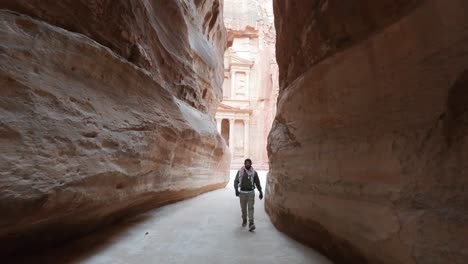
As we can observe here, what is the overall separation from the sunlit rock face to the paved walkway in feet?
1.79

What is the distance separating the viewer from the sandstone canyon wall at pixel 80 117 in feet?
7.75

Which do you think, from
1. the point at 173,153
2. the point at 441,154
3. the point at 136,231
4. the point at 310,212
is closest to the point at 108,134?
the point at 136,231

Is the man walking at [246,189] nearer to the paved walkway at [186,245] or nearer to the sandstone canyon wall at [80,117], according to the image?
the paved walkway at [186,245]

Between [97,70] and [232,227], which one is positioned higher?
[97,70]

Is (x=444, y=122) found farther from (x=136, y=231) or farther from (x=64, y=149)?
(x=136, y=231)

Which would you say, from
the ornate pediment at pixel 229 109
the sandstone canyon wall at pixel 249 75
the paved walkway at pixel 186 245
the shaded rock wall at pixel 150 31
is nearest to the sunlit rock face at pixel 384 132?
the paved walkway at pixel 186 245

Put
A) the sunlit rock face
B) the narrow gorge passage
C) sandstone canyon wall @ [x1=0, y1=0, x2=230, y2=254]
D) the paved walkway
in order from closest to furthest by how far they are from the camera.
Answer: the sunlit rock face, the narrow gorge passage, sandstone canyon wall @ [x1=0, y1=0, x2=230, y2=254], the paved walkway

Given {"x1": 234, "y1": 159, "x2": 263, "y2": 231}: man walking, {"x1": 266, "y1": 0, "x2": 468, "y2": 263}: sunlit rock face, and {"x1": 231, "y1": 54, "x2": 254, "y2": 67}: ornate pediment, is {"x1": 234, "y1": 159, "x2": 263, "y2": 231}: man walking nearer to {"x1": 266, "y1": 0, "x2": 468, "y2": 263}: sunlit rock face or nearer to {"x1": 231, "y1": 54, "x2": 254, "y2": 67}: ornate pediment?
{"x1": 266, "y1": 0, "x2": 468, "y2": 263}: sunlit rock face

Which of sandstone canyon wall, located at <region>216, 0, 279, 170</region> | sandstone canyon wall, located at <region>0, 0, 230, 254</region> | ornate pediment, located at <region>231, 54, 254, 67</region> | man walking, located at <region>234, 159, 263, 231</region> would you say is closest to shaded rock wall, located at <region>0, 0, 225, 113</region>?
sandstone canyon wall, located at <region>0, 0, 230, 254</region>

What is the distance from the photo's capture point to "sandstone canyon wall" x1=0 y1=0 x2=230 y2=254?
7.75 feet

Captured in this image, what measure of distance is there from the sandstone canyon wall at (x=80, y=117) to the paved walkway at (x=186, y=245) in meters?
0.38

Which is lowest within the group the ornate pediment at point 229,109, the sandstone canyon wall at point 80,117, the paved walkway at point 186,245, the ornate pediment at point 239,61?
the paved walkway at point 186,245

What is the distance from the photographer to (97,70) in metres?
3.49

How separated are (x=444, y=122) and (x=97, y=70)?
4.12m
